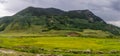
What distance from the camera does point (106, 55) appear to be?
2869 inches

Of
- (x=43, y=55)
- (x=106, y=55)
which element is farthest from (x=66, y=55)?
(x=106, y=55)

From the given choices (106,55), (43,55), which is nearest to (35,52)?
(43,55)

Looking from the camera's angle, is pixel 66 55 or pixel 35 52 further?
pixel 35 52

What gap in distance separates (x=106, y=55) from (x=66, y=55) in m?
10.4

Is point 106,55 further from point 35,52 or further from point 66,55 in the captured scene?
point 35,52

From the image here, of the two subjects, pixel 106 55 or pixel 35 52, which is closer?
pixel 106 55

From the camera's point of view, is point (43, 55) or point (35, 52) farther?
point (35, 52)

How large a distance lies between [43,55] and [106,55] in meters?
16.1

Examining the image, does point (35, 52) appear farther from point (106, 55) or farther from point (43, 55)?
point (106, 55)

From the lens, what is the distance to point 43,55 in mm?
70062

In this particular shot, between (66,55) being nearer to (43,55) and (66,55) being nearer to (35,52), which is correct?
(43,55)

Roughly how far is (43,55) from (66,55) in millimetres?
5714

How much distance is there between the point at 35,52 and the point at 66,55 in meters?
11.2
